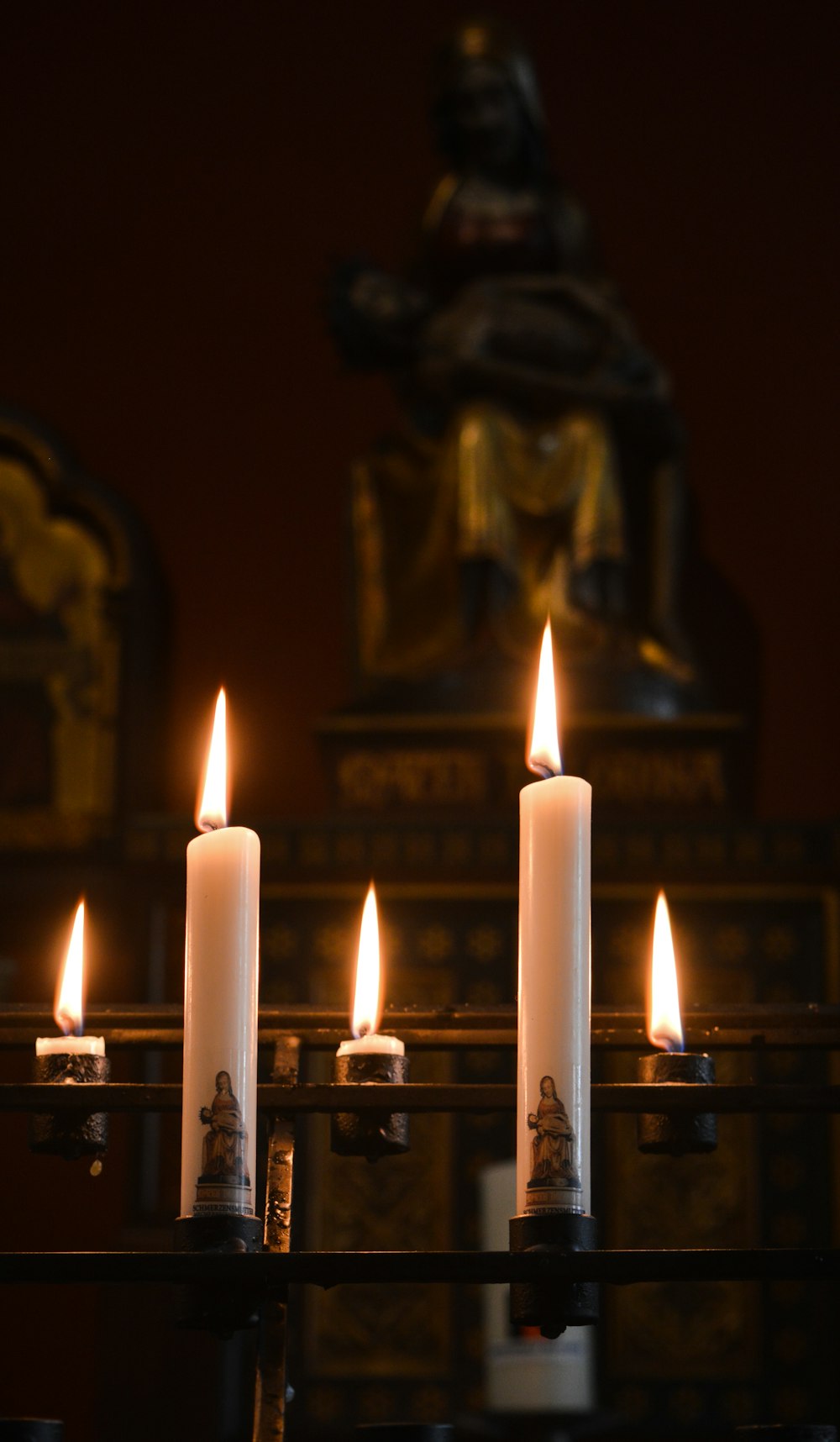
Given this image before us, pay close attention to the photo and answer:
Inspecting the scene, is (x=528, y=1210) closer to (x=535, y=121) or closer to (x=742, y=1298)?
(x=742, y=1298)

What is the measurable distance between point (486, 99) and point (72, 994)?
2781 mm

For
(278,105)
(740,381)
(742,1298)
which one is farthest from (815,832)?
(278,105)

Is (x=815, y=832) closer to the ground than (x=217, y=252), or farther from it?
closer to the ground

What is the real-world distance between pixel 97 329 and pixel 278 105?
62cm

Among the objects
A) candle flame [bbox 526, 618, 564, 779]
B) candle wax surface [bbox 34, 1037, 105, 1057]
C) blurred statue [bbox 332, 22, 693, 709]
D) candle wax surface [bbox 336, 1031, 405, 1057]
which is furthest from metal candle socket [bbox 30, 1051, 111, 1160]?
blurred statue [bbox 332, 22, 693, 709]

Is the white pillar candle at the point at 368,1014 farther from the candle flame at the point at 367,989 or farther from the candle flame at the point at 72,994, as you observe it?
the candle flame at the point at 72,994

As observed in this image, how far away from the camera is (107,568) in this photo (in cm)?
359

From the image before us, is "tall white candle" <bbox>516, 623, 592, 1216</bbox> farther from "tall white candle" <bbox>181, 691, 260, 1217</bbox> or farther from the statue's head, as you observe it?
the statue's head

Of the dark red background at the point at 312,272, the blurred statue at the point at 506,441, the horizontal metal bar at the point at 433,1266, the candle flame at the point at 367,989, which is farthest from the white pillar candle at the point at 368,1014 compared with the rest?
the dark red background at the point at 312,272

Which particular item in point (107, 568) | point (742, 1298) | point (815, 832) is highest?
point (107, 568)

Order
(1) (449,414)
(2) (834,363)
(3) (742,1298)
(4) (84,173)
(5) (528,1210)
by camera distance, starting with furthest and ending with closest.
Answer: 1. (4) (84,173)
2. (2) (834,363)
3. (1) (449,414)
4. (3) (742,1298)
5. (5) (528,1210)

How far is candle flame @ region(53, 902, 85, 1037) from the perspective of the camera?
3.09 ft

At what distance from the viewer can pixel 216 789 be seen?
36.8 inches

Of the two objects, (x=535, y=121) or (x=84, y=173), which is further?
(x=84, y=173)
